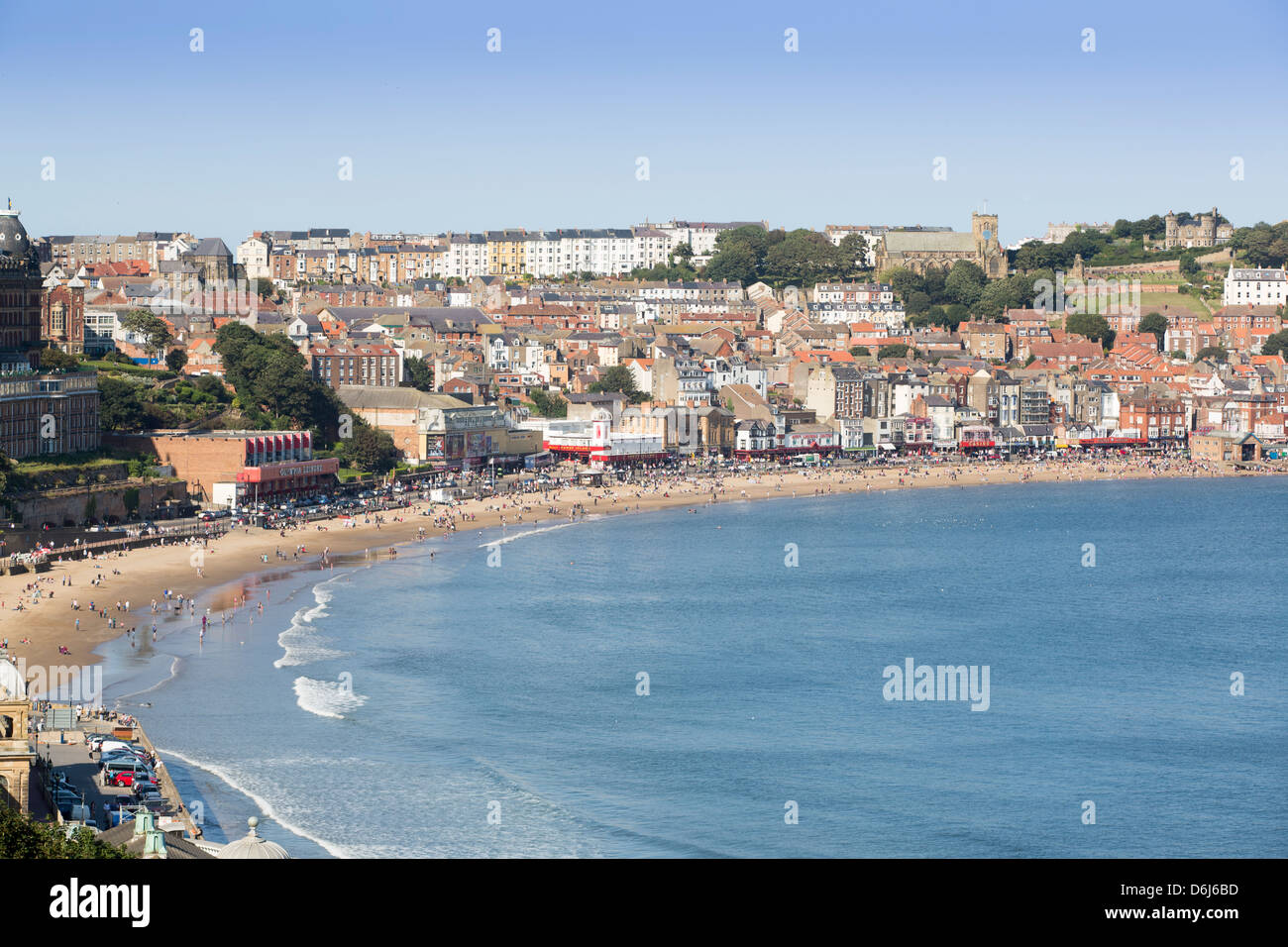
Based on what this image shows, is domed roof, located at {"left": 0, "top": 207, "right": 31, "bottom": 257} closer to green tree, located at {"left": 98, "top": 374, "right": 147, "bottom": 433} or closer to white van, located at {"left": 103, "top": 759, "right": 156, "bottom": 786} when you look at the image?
green tree, located at {"left": 98, "top": 374, "right": 147, "bottom": 433}

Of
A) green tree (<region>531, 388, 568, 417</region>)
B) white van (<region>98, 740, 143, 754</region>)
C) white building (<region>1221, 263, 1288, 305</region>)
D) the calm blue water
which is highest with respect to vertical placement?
white building (<region>1221, 263, 1288, 305</region>)

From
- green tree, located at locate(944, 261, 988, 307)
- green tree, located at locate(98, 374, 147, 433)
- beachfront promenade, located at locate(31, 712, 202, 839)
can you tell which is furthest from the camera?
green tree, located at locate(944, 261, 988, 307)

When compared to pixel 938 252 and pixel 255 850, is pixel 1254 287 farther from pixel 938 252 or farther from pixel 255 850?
pixel 255 850

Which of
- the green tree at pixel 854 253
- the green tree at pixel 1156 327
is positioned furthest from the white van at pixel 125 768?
the green tree at pixel 854 253

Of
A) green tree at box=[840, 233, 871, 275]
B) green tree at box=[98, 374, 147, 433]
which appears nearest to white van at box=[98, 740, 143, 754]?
green tree at box=[98, 374, 147, 433]

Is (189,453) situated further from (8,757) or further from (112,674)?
(8,757)

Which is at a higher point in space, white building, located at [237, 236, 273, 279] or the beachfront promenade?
white building, located at [237, 236, 273, 279]

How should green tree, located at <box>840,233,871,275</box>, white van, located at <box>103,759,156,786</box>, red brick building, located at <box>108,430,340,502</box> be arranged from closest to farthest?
white van, located at <box>103,759,156,786</box>, red brick building, located at <box>108,430,340,502</box>, green tree, located at <box>840,233,871,275</box>
